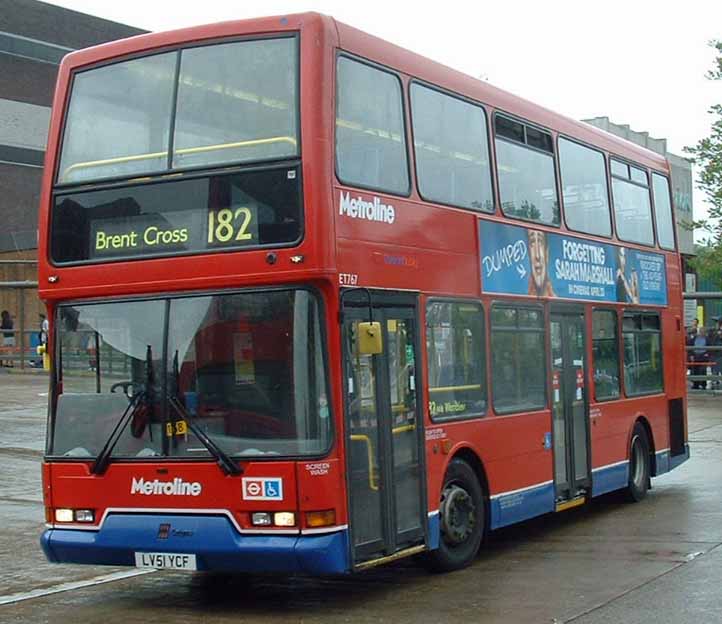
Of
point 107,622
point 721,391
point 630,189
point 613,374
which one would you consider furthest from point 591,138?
point 721,391

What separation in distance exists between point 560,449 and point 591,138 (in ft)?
11.9

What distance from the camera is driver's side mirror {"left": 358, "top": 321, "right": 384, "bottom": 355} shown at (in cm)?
891

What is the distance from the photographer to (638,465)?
48.9 ft

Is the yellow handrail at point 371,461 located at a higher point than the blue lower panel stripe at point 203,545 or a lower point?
higher

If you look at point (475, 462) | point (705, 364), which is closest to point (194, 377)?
point (475, 462)

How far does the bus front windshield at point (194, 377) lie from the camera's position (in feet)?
28.9

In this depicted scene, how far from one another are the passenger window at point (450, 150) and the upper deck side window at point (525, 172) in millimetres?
333

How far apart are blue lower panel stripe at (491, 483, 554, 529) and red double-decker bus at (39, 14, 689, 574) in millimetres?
47

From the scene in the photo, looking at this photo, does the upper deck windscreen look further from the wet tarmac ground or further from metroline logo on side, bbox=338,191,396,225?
the wet tarmac ground

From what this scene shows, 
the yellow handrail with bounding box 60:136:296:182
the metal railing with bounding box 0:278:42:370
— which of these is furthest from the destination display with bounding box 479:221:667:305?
the metal railing with bounding box 0:278:42:370

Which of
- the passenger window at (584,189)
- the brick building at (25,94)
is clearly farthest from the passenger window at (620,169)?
the brick building at (25,94)

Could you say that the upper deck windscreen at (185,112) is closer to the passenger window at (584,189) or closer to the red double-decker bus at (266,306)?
the red double-decker bus at (266,306)

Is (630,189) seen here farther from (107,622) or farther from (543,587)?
(107,622)

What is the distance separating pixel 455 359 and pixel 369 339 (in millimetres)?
1954
